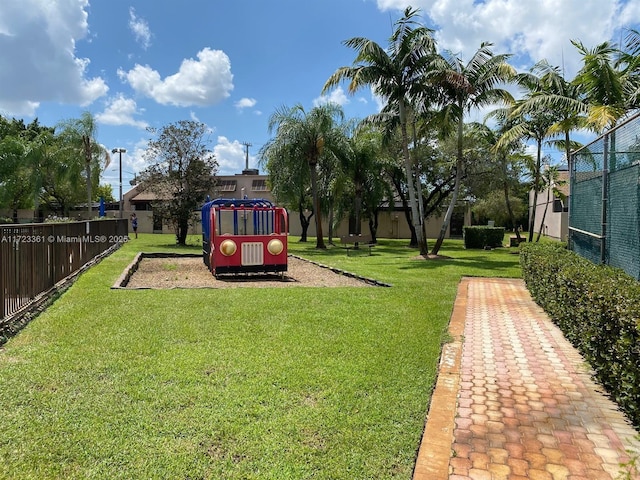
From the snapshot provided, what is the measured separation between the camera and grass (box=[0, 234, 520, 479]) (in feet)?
9.02

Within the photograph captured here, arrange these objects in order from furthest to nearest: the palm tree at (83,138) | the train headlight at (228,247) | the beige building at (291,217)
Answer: the beige building at (291,217) → the palm tree at (83,138) → the train headlight at (228,247)

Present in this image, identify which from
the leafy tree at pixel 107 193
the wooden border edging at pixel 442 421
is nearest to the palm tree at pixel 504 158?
the wooden border edging at pixel 442 421

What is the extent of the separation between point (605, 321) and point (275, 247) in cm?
845

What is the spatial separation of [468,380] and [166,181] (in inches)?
887

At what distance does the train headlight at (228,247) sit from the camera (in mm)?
11188

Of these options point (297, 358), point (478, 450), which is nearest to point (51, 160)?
point (297, 358)

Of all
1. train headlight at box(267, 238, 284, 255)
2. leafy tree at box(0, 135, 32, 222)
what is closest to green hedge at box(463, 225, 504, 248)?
train headlight at box(267, 238, 284, 255)

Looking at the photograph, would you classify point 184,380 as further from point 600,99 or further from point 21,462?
point 600,99

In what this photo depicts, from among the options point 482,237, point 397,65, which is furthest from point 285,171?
point 482,237

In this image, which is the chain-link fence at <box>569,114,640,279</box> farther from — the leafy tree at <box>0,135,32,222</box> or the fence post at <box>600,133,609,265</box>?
the leafy tree at <box>0,135,32,222</box>

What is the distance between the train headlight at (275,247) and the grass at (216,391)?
439cm

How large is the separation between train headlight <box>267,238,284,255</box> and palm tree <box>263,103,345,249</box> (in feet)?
36.8

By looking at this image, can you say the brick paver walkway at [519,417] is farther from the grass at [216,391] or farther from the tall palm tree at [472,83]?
the tall palm tree at [472,83]

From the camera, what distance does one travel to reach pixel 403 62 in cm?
1630
